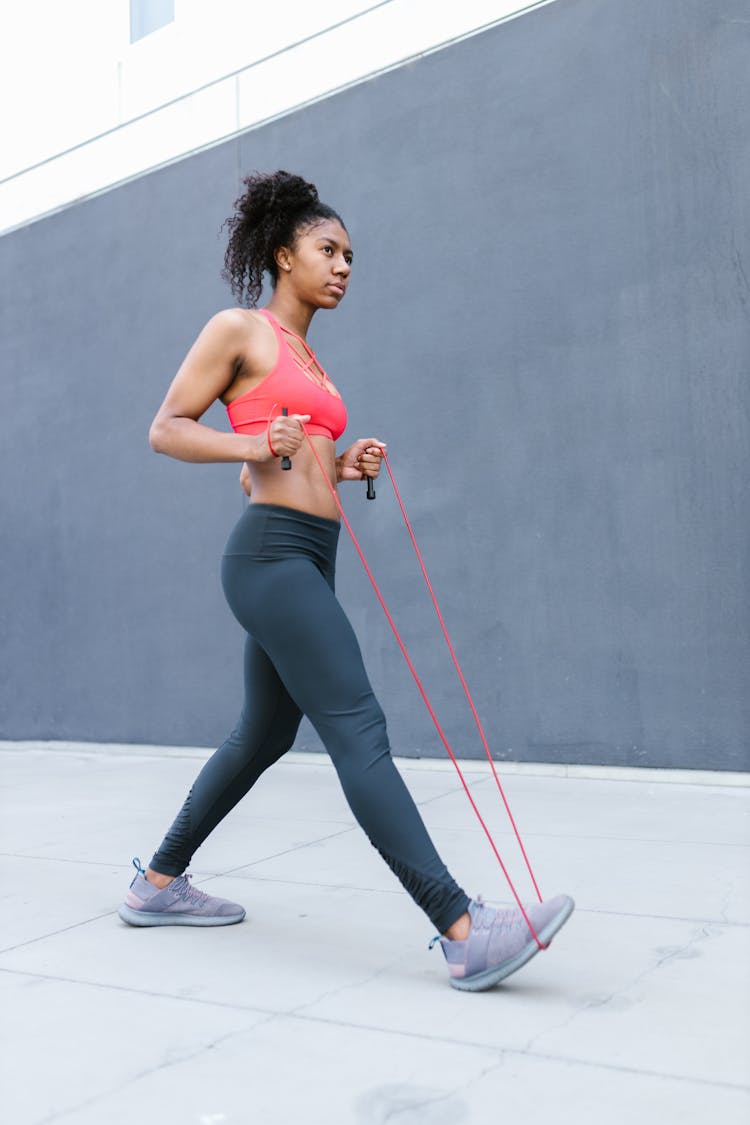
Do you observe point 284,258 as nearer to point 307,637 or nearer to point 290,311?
point 290,311

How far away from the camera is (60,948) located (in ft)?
8.72

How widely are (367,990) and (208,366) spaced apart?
1.41 m

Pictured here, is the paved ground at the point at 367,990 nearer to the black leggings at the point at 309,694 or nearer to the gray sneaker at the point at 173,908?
the gray sneaker at the point at 173,908

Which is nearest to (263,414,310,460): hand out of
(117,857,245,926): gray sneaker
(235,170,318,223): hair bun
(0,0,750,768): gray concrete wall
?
(235,170,318,223): hair bun

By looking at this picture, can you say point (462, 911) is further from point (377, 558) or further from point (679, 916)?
point (377, 558)

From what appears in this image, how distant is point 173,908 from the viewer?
2848 millimetres

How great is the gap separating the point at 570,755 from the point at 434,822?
3.74ft

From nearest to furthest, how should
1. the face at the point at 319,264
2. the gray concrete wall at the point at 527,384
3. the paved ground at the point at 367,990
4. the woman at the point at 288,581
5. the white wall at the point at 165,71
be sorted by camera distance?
1. the paved ground at the point at 367,990
2. the woman at the point at 288,581
3. the face at the point at 319,264
4. the gray concrete wall at the point at 527,384
5. the white wall at the point at 165,71

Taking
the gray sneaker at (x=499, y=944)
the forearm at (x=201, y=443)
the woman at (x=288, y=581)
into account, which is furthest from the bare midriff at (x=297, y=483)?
the gray sneaker at (x=499, y=944)

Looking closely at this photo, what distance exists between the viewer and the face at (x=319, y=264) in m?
2.78

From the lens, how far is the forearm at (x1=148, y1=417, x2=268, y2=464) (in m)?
2.44

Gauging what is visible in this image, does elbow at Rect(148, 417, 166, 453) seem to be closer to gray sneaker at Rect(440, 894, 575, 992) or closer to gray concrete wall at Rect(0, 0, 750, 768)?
gray sneaker at Rect(440, 894, 575, 992)

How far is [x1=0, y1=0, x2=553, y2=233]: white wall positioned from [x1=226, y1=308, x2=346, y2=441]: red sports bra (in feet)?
11.4

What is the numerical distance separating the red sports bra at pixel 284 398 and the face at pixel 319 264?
5.5 inches
